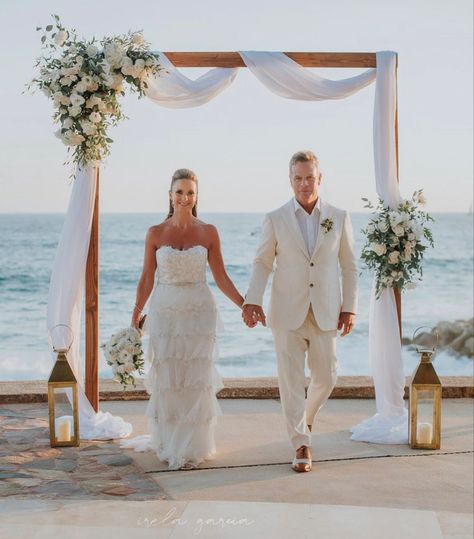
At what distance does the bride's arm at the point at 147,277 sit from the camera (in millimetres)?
6207

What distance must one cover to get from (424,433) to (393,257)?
1.14m

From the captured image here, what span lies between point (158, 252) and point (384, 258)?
1529 mm

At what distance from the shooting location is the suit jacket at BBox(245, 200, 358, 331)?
5977mm

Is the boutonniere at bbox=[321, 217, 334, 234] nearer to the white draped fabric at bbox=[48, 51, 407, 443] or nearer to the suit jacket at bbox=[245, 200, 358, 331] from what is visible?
the suit jacket at bbox=[245, 200, 358, 331]

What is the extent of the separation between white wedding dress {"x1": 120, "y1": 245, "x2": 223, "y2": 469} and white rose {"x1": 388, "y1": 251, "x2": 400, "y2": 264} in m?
1.25

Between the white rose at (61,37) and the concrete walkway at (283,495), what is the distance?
2.60 metres

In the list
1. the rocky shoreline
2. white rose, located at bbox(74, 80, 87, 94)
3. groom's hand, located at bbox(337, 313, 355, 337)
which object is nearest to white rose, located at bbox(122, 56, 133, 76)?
white rose, located at bbox(74, 80, 87, 94)

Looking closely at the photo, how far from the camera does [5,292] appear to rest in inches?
987

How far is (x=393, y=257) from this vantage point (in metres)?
6.58

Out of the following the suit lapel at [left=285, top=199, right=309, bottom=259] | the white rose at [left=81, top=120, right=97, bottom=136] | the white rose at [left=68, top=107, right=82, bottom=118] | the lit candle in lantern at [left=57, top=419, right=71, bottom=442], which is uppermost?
the white rose at [left=68, top=107, right=82, bottom=118]

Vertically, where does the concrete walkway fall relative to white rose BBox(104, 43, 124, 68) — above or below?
below

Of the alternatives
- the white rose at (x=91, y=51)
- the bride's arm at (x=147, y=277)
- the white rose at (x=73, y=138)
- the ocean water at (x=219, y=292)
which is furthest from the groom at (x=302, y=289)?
the ocean water at (x=219, y=292)

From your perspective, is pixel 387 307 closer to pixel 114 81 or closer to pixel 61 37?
pixel 114 81

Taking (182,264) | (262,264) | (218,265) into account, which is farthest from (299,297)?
(182,264)
